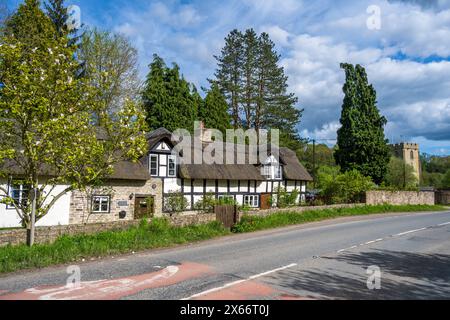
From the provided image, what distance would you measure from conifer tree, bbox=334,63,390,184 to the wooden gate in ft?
81.5

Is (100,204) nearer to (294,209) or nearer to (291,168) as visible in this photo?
(294,209)

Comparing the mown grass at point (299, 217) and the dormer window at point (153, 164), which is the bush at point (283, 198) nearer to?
the mown grass at point (299, 217)

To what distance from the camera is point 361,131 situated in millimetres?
40875

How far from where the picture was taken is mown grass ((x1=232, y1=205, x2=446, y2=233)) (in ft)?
66.0

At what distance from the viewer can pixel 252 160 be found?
113 feet

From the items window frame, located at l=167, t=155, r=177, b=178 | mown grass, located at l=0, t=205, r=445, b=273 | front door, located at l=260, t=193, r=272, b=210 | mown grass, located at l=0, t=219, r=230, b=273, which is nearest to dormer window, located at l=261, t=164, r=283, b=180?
front door, located at l=260, t=193, r=272, b=210

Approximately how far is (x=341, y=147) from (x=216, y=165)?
18.2 m

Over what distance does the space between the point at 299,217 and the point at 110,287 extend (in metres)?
18.0

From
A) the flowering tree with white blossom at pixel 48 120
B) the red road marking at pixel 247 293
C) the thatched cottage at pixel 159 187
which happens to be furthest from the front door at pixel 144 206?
the red road marking at pixel 247 293

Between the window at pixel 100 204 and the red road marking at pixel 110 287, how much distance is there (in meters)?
15.3

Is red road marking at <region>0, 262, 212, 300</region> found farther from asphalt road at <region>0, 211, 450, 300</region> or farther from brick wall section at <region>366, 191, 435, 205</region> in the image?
brick wall section at <region>366, 191, 435, 205</region>
